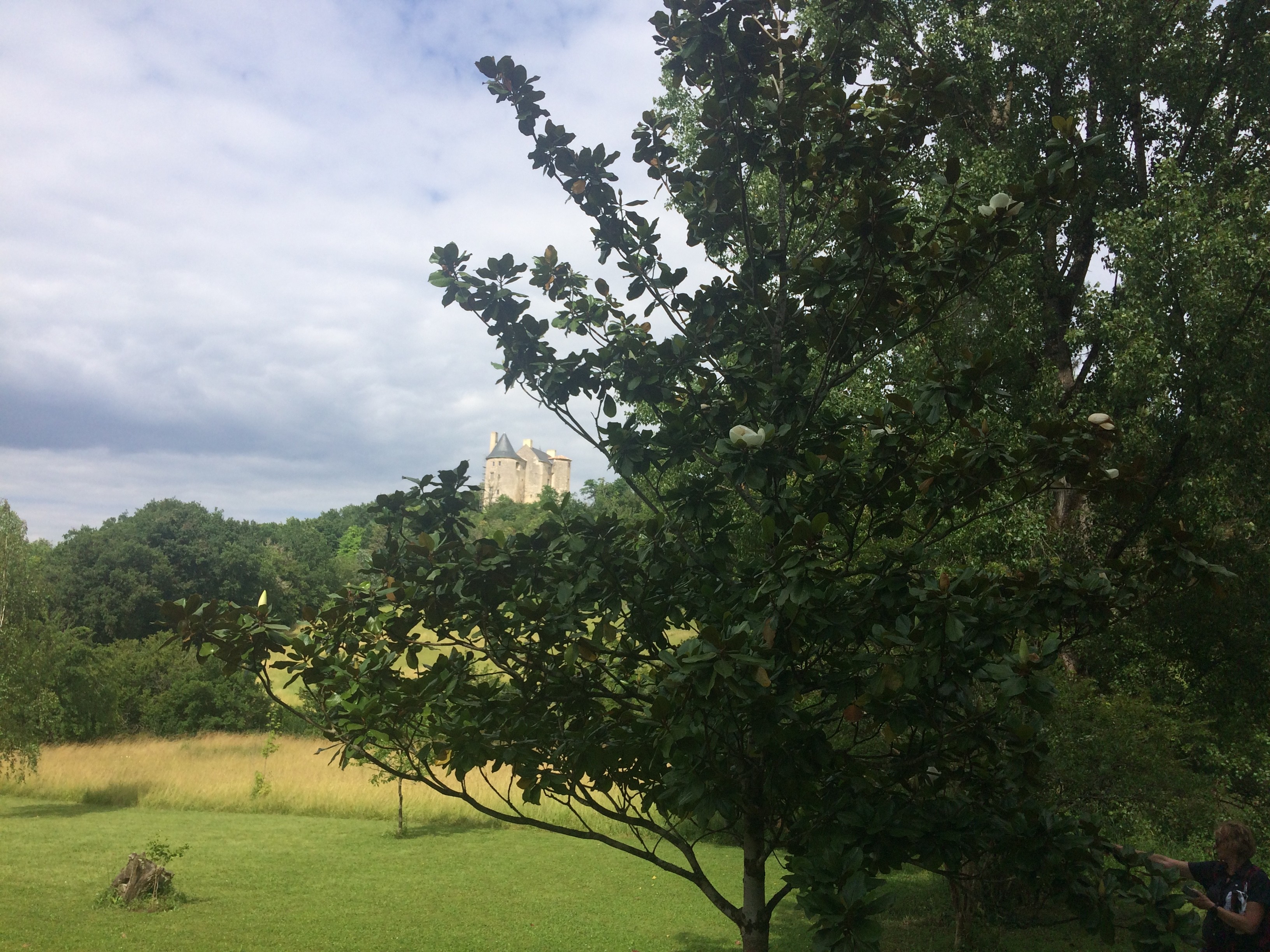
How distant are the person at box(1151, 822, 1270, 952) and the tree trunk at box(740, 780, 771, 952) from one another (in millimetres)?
2426

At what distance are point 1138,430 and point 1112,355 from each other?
165cm

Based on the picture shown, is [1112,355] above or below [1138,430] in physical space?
above

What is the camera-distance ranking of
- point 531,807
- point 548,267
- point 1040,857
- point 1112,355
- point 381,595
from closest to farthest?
1. point 1040,857
2. point 381,595
3. point 548,267
4. point 1112,355
5. point 531,807

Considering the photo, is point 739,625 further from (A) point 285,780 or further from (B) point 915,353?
(A) point 285,780

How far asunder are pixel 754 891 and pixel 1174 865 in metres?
2.11

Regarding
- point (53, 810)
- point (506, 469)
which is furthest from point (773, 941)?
point (506, 469)

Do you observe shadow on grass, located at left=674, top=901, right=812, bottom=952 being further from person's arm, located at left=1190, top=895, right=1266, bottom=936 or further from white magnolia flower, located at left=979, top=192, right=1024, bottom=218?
white magnolia flower, located at left=979, top=192, right=1024, bottom=218

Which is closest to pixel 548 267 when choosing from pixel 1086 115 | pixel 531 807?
pixel 1086 115

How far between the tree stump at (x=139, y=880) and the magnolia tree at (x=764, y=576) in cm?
807

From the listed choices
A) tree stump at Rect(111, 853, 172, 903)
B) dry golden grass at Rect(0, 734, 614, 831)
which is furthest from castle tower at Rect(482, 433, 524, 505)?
tree stump at Rect(111, 853, 172, 903)

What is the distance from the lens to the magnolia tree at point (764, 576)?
2779 millimetres

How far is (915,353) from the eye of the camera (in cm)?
1020

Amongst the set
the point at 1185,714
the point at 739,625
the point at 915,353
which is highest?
the point at 915,353

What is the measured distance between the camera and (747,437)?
2.85 m
